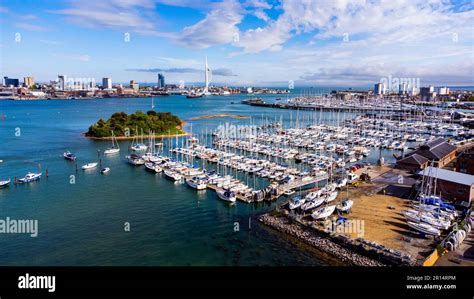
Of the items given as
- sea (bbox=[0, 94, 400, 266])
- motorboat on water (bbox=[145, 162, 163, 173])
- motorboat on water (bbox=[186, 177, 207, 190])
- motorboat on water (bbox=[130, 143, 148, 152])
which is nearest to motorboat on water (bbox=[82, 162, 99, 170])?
sea (bbox=[0, 94, 400, 266])

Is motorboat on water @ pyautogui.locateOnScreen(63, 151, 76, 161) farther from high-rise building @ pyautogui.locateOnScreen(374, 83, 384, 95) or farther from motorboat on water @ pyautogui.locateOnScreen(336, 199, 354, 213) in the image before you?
high-rise building @ pyautogui.locateOnScreen(374, 83, 384, 95)

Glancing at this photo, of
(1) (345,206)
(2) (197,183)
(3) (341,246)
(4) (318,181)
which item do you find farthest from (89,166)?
(3) (341,246)

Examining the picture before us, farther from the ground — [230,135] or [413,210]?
[230,135]

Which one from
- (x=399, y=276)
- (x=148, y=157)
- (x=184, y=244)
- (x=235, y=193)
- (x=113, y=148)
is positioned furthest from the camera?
(x=113, y=148)

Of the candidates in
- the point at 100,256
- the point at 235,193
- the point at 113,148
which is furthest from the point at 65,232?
the point at 113,148

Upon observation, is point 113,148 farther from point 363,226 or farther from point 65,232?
point 363,226

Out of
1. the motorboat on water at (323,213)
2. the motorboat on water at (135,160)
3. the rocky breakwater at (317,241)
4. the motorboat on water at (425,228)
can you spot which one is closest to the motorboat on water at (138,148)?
the motorboat on water at (135,160)

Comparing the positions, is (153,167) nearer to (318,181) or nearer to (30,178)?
(30,178)
